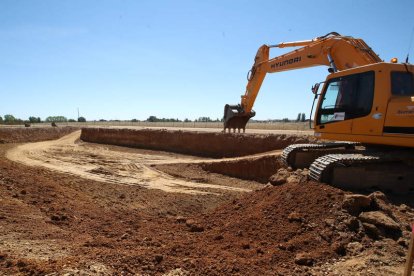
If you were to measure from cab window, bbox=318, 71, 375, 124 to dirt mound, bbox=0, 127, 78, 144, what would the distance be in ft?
85.4

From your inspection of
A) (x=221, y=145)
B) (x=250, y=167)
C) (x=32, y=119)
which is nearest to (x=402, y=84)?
(x=250, y=167)

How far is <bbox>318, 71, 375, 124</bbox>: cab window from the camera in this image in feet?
25.8

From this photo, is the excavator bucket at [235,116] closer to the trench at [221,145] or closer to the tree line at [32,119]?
the trench at [221,145]

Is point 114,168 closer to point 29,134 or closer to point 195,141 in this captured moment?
point 195,141

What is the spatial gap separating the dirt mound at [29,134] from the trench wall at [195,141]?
4022 millimetres

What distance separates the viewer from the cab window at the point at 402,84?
757 cm

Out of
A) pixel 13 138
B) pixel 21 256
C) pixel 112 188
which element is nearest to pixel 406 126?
pixel 21 256

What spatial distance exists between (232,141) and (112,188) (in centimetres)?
950

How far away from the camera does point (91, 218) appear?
792cm

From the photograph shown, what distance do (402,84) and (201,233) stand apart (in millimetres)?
5257

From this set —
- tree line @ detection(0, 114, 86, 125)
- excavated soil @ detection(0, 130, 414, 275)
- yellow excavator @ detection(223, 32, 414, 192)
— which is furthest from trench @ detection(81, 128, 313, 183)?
tree line @ detection(0, 114, 86, 125)

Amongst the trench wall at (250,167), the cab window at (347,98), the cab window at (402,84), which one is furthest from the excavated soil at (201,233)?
the trench wall at (250,167)

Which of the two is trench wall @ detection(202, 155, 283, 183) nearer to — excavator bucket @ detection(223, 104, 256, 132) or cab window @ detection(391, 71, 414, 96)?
excavator bucket @ detection(223, 104, 256, 132)

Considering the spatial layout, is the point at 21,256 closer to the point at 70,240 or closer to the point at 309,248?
the point at 70,240
